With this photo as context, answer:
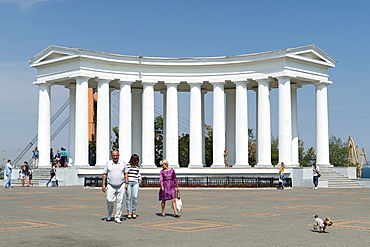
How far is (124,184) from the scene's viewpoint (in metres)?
20.4

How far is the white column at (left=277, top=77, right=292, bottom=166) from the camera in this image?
176 ft

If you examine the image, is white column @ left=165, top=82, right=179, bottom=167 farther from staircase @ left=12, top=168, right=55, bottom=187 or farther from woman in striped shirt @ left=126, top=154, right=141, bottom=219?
woman in striped shirt @ left=126, top=154, right=141, bottom=219

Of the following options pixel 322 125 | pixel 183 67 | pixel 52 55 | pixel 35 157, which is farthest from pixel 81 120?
pixel 322 125

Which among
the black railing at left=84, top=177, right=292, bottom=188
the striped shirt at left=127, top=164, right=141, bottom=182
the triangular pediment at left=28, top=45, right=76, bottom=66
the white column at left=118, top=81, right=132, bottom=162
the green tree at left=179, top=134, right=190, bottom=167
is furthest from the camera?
the green tree at left=179, top=134, right=190, bottom=167

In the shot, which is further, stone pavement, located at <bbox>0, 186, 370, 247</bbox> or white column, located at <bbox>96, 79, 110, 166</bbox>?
white column, located at <bbox>96, 79, 110, 166</bbox>

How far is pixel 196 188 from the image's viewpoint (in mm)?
44781

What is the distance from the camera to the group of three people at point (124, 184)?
19734mm

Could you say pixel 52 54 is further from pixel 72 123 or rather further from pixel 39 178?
pixel 39 178

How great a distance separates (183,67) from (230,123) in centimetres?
984

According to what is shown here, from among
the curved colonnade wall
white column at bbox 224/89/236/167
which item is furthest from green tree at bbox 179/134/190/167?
the curved colonnade wall

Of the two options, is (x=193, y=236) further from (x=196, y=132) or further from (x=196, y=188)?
(x=196, y=132)

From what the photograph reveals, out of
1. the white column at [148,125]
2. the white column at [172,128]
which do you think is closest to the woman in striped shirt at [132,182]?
the white column at [148,125]

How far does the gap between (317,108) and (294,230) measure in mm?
41551

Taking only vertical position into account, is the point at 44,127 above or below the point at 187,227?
above
